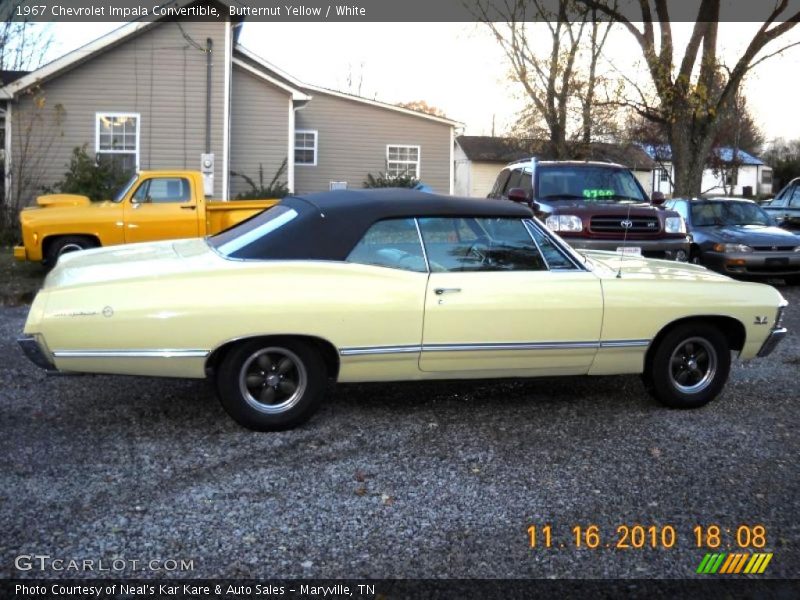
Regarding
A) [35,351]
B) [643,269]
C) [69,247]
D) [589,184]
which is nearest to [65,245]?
[69,247]

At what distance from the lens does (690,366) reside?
19.7ft

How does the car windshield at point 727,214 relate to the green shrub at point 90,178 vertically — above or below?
below

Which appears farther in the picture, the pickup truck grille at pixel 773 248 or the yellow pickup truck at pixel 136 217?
the pickup truck grille at pixel 773 248

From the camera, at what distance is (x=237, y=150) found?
2103 centimetres

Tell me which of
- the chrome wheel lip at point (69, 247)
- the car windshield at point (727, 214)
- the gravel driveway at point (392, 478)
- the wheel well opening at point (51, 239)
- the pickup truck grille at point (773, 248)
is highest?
the car windshield at point (727, 214)

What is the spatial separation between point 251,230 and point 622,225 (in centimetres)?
611

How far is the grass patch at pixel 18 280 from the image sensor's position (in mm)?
10812

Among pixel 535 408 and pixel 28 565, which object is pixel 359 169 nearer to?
pixel 535 408

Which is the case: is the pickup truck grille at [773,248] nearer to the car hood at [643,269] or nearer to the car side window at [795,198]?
the car side window at [795,198]

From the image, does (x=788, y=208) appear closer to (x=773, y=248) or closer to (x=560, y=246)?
(x=773, y=248)

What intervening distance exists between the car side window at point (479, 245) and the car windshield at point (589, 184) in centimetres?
576

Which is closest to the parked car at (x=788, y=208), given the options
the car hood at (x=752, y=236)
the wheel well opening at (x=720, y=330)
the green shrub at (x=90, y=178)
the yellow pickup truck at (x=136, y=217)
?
the car hood at (x=752, y=236)

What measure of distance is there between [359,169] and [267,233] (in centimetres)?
1964
